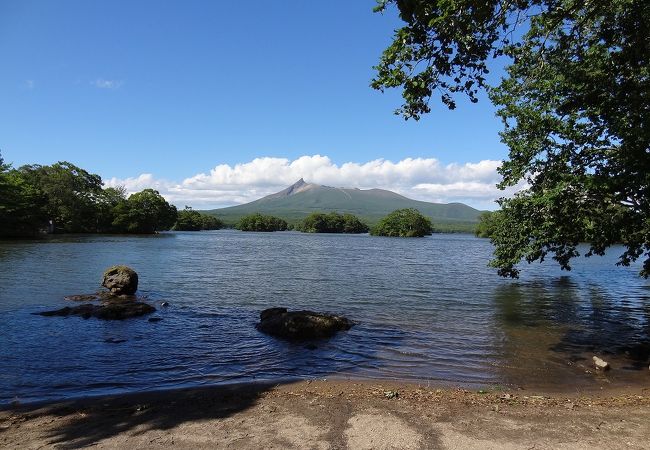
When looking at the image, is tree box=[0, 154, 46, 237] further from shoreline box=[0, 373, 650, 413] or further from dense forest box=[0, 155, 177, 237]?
shoreline box=[0, 373, 650, 413]

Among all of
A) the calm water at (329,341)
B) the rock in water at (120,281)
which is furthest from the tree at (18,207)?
the rock in water at (120,281)

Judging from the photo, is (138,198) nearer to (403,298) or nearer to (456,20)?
(403,298)

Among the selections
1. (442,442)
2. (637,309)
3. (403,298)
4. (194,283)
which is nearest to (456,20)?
(442,442)

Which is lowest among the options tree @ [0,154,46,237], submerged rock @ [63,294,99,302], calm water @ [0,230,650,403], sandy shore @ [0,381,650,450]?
calm water @ [0,230,650,403]

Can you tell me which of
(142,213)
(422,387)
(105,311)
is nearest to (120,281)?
(105,311)

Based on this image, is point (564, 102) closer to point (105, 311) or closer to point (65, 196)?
point (105, 311)

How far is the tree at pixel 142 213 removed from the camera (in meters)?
132

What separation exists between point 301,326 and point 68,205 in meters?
120

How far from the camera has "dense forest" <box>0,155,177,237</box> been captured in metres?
84.6

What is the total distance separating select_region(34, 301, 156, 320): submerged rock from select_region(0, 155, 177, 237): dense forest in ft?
236

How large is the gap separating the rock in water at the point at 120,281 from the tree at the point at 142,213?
11242 centimetres

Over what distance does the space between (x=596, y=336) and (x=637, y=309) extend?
33.5 ft

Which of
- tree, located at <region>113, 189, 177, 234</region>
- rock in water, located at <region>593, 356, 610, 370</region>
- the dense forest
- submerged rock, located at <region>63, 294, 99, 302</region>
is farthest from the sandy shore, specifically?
tree, located at <region>113, 189, 177, 234</region>

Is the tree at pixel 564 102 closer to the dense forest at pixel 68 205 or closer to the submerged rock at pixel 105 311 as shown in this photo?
the submerged rock at pixel 105 311
